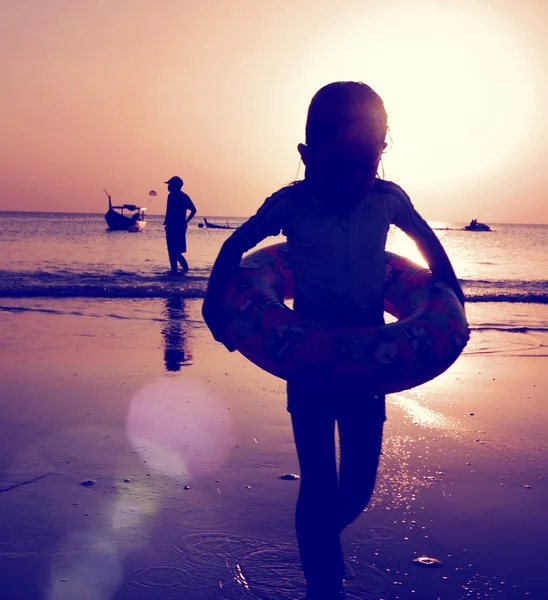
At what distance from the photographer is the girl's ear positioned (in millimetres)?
2225

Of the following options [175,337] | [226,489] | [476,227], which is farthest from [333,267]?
[476,227]

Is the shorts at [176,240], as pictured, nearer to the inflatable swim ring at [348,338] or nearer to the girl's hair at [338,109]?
the inflatable swim ring at [348,338]

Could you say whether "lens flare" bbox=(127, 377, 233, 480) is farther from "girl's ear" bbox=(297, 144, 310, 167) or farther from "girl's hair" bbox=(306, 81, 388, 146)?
"girl's hair" bbox=(306, 81, 388, 146)

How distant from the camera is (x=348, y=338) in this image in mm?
2217

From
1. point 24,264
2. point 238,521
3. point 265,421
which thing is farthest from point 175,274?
point 238,521

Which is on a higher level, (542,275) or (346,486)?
(346,486)

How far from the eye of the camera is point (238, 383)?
5.66 m

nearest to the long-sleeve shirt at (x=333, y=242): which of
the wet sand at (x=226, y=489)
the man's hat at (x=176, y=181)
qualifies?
the wet sand at (x=226, y=489)

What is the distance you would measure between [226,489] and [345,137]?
202 cm

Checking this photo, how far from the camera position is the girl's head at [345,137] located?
7.04ft

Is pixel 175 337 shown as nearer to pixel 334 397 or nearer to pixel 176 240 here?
pixel 334 397

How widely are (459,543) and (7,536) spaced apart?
6.28 ft

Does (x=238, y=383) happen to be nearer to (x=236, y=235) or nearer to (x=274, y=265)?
(x=274, y=265)

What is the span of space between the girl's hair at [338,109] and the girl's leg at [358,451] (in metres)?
0.88
